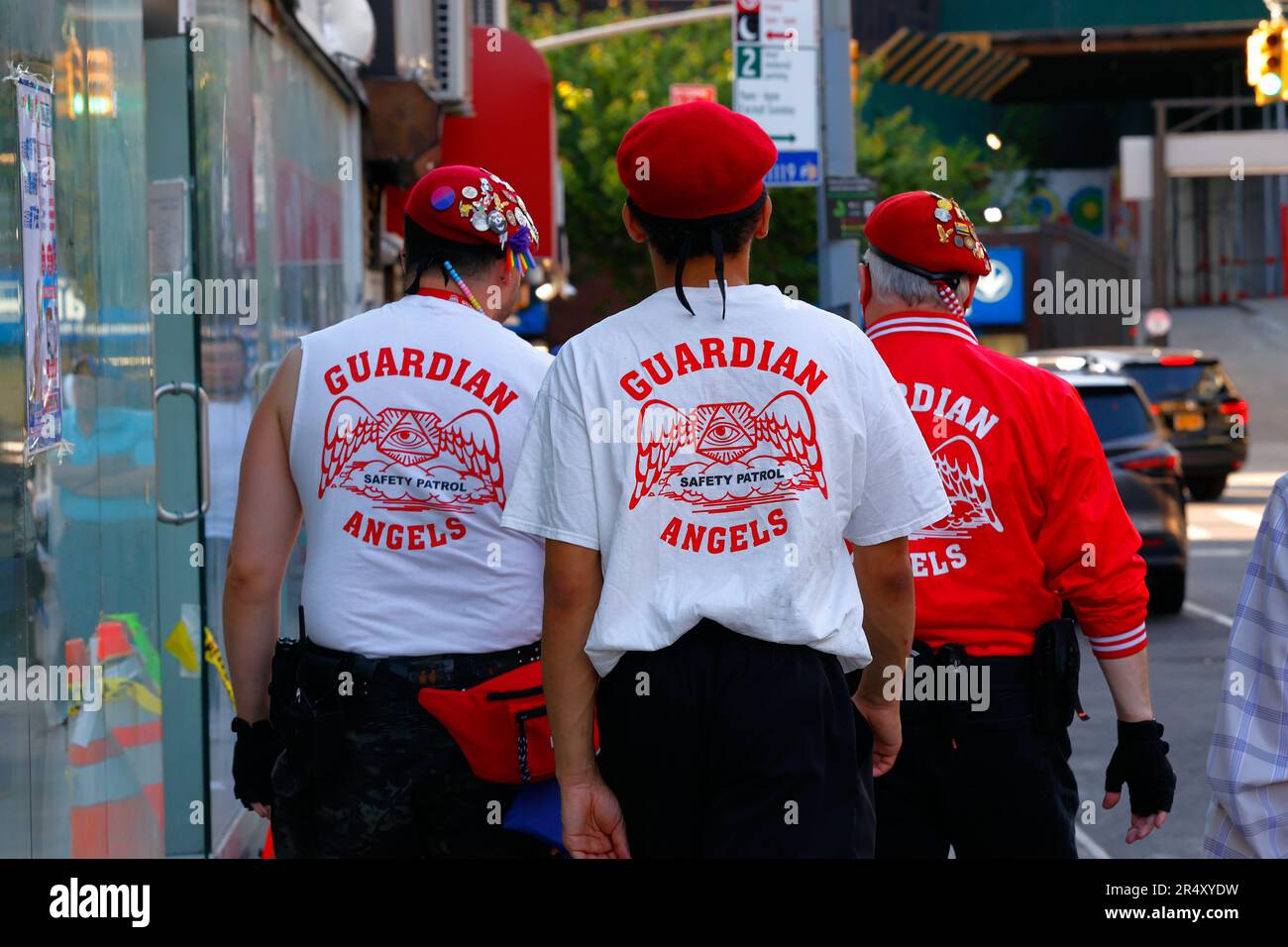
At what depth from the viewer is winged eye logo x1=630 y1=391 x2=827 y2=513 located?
2752mm

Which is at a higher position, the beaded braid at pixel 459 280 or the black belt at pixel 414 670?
the beaded braid at pixel 459 280

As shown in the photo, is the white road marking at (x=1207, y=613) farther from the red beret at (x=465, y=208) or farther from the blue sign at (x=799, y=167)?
the red beret at (x=465, y=208)

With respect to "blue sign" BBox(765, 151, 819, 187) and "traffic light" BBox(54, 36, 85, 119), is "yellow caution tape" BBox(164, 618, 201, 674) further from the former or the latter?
"blue sign" BBox(765, 151, 819, 187)

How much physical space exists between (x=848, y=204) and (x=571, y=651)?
7801 millimetres

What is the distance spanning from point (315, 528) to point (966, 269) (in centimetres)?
155

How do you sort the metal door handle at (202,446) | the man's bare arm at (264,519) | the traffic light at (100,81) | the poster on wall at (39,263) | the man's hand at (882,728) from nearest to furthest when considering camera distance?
→ the man's hand at (882,728)
the man's bare arm at (264,519)
the poster on wall at (39,263)
the traffic light at (100,81)
the metal door handle at (202,446)

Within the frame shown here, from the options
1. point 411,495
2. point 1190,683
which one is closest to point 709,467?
point 411,495

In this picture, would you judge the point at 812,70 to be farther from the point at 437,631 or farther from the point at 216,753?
the point at 437,631

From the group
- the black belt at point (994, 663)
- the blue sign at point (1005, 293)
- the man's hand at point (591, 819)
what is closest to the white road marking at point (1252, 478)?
the blue sign at point (1005, 293)

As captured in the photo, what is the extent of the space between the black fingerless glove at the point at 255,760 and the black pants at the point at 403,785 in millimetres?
197

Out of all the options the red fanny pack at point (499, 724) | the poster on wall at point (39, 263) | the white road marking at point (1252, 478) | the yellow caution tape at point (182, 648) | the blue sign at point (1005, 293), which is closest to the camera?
the red fanny pack at point (499, 724)

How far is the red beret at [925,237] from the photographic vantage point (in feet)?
12.7
